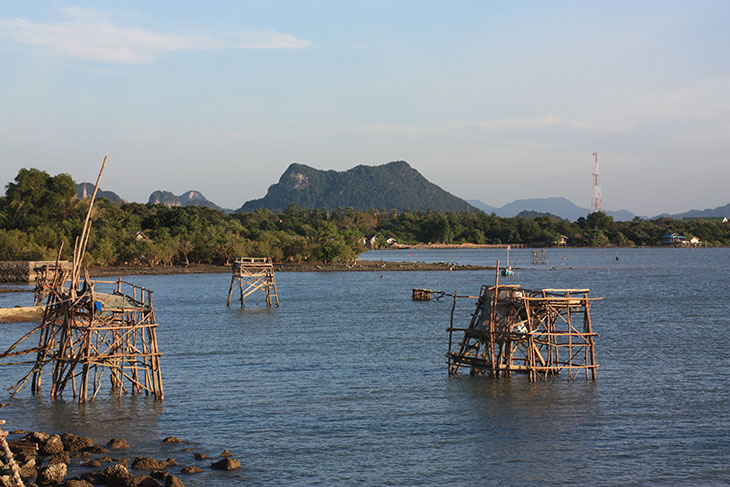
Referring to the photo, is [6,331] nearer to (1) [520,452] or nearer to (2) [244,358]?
(2) [244,358]

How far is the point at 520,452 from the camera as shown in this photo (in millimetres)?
23062

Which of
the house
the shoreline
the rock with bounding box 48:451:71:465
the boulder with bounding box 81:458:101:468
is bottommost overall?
the boulder with bounding box 81:458:101:468

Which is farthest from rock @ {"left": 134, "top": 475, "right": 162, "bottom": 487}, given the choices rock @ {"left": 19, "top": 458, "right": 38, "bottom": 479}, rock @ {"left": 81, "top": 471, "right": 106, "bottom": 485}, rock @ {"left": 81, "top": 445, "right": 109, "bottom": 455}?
rock @ {"left": 81, "top": 445, "right": 109, "bottom": 455}

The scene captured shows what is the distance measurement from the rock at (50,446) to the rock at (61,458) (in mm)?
220

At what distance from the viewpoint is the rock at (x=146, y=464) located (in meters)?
20.2

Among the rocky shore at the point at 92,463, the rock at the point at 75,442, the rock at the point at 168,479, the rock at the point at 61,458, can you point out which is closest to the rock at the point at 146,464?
the rocky shore at the point at 92,463

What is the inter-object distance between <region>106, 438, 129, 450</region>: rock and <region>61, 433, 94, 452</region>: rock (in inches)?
21.2

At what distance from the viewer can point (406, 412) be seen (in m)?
27.6

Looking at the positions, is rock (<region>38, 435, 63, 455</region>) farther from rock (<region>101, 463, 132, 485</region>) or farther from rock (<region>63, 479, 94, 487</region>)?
rock (<region>63, 479, 94, 487</region>)

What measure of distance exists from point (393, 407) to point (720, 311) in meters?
47.6

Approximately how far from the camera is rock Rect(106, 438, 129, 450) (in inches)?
884

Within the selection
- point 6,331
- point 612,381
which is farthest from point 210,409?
point 6,331

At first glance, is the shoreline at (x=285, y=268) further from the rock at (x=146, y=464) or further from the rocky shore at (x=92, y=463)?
the rock at (x=146, y=464)

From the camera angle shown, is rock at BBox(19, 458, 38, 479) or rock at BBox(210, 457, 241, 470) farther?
rock at BBox(210, 457, 241, 470)
